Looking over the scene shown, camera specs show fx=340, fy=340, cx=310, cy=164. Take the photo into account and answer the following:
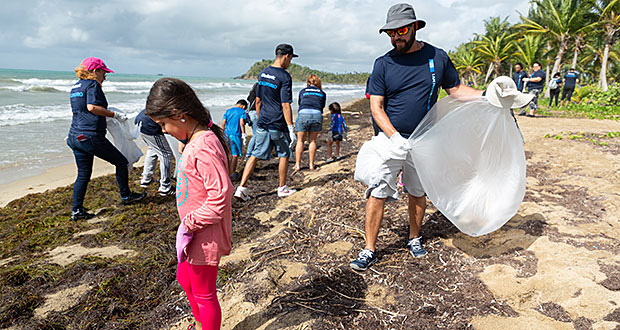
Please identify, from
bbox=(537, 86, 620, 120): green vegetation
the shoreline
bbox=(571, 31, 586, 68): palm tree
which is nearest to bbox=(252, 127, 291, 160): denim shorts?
the shoreline

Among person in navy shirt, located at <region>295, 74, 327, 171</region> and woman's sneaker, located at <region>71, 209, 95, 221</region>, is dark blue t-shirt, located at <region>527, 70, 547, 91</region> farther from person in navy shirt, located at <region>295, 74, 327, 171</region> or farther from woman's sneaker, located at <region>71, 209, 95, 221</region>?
woman's sneaker, located at <region>71, 209, 95, 221</region>

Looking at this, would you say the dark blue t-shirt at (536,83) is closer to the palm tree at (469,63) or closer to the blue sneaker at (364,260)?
the blue sneaker at (364,260)

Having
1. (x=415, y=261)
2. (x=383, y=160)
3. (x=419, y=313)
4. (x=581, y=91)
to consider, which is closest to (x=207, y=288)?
(x=419, y=313)

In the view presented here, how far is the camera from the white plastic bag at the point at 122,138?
14.3ft

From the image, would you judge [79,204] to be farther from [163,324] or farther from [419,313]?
[419,313]

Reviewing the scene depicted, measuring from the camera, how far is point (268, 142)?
4.58 metres

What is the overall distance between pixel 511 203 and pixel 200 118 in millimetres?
2451

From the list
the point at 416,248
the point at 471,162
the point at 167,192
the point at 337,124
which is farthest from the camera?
the point at 337,124

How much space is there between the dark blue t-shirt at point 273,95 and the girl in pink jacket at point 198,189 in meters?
2.68

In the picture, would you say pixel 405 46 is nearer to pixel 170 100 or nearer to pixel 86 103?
pixel 170 100

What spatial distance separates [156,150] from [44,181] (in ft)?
8.98

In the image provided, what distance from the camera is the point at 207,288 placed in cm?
178

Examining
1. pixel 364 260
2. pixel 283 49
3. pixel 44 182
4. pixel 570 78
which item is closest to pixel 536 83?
pixel 570 78

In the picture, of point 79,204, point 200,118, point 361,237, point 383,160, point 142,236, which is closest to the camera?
point 200,118
